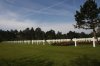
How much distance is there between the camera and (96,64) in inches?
310

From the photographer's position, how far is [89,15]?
3981 cm

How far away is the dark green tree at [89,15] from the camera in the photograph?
39.5 m

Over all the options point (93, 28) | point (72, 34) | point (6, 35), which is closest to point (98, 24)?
point (93, 28)

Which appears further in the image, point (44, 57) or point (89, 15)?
point (89, 15)

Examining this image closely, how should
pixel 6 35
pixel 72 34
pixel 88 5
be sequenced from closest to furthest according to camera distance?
pixel 88 5
pixel 72 34
pixel 6 35

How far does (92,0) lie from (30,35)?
288 feet

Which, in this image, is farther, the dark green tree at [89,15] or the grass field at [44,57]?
the dark green tree at [89,15]

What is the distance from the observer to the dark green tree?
130 feet

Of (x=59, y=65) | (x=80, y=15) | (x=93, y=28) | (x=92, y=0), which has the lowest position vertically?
(x=59, y=65)

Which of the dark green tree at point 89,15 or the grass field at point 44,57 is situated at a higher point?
the dark green tree at point 89,15

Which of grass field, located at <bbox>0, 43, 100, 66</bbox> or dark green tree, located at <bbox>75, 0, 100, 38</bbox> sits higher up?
dark green tree, located at <bbox>75, 0, 100, 38</bbox>

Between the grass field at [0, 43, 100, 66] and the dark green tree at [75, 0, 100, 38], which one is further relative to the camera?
the dark green tree at [75, 0, 100, 38]

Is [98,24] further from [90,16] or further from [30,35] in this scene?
[30,35]

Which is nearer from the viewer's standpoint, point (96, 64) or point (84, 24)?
point (96, 64)
